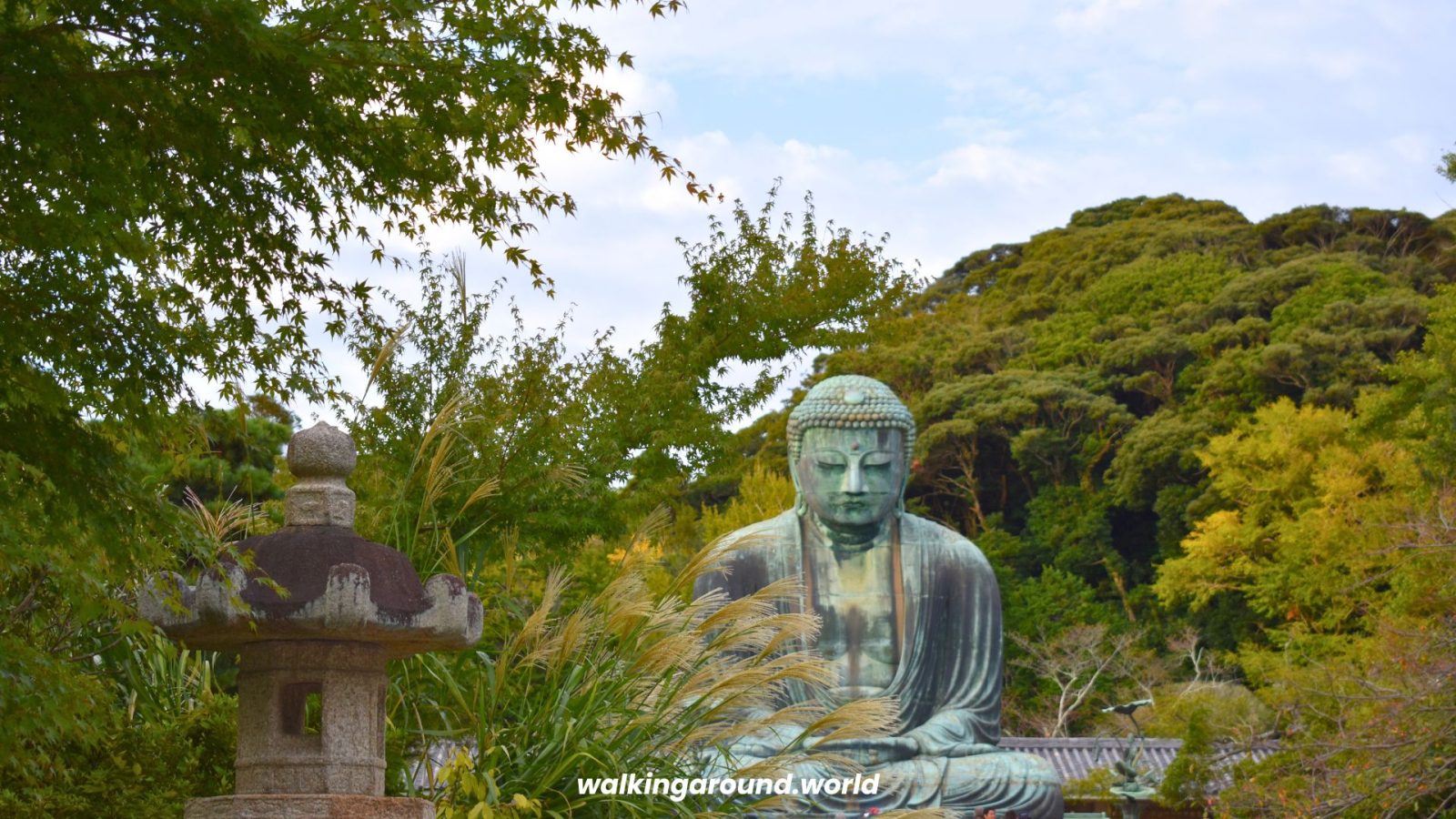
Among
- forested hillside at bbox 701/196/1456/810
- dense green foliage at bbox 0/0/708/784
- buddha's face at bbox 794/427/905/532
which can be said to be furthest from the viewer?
forested hillside at bbox 701/196/1456/810

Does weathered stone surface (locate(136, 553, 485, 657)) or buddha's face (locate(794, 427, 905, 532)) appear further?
buddha's face (locate(794, 427, 905, 532))

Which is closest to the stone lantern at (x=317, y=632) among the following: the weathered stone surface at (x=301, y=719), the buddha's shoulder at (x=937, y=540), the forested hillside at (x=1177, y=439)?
the weathered stone surface at (x=301, y=719)

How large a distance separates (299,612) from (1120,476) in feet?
108

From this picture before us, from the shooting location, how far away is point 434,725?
7.42 m

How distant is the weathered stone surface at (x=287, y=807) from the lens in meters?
5.37

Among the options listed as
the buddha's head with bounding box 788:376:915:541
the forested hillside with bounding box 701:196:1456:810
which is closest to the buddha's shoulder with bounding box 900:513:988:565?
the buddha's head with bounding box 788:376:915:541

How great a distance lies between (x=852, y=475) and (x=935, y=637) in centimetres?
103

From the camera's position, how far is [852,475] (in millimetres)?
10203

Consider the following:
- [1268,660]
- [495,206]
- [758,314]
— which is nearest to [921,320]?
[1268,660]

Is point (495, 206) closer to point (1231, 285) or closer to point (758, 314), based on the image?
point (758, 314)

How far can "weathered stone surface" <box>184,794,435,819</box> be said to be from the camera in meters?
5.37

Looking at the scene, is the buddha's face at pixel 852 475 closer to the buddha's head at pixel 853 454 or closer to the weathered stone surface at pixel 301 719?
A: the buddha's head at pixel 853 454

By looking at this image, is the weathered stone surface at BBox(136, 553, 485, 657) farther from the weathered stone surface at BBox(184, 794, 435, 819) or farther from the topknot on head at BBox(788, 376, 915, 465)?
the topknot on head at BBox(788, 376, 915, 465)

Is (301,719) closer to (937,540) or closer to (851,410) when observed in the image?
(851,410)
